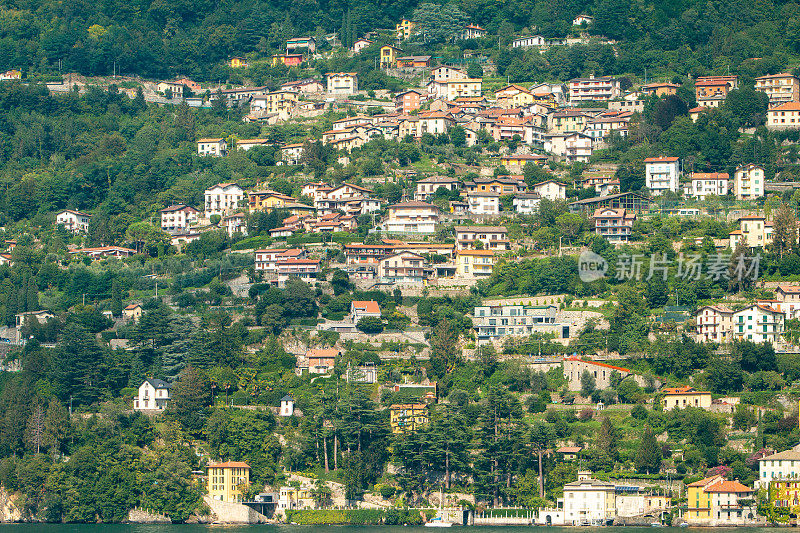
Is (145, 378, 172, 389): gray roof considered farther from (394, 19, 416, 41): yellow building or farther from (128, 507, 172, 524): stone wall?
(394, 19, 416, 41): yellow building

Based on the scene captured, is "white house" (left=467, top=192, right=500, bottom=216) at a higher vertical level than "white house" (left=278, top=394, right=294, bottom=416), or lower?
higher

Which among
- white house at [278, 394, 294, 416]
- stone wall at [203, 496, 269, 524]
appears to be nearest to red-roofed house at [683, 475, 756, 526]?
stone wall at [203, 496, 269, 524]

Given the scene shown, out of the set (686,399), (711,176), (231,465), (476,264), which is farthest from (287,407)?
(711,176)

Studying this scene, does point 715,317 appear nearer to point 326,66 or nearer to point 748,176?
point 748,176

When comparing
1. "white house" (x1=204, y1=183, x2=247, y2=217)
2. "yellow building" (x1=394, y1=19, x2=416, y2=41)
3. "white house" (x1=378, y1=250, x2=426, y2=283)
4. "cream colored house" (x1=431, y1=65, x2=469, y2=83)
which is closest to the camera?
"white house" (x1=378, y1=250, x2=426, y2=283)

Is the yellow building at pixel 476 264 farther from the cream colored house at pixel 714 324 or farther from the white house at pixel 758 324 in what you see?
the white house at pixel 758 324

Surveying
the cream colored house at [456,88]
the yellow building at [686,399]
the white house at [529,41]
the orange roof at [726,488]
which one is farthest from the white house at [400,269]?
the white house at [529,41]

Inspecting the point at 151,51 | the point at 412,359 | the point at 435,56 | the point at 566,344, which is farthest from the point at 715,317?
the point at 151,51
